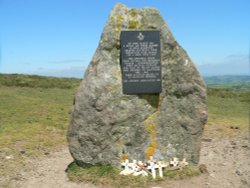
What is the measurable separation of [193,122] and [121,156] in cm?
216

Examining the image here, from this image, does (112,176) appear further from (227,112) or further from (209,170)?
(227,112)

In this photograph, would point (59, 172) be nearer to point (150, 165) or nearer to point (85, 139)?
point (85, 139)

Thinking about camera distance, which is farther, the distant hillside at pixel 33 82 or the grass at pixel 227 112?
the distant hillside at pixel 33 82

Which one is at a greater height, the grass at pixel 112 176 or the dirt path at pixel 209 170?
the grass at pixel 112 176

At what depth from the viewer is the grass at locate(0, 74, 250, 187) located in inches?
Result: 387

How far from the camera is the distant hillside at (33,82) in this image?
3406 cm

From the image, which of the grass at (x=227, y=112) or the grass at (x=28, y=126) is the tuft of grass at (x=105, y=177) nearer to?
the grass at (x=28, y=126)

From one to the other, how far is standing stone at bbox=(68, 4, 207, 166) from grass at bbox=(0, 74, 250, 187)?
633 mm

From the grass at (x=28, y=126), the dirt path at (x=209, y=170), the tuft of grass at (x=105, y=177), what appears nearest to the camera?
the tuft of grass at (x=105, y=177)

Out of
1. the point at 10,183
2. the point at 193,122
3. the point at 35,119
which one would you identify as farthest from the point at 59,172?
the point at 35,119

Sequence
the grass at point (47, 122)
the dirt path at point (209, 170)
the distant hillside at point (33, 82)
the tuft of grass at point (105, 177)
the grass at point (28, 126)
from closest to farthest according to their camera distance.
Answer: the tuft of grass at point (105, 177), the dirt path at point (209, 170), the grass at point (47, 122), the grass at point (28, 126), the distant hillside at point (33, 82)

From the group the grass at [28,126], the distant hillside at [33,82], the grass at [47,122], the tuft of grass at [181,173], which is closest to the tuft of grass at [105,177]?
the grass at [47,122]

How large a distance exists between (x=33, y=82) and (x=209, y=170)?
89.5ft

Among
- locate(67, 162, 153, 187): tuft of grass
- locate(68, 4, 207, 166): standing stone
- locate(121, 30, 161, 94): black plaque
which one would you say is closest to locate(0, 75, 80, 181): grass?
locate(67, 162, 153, 187): tuft of grass
